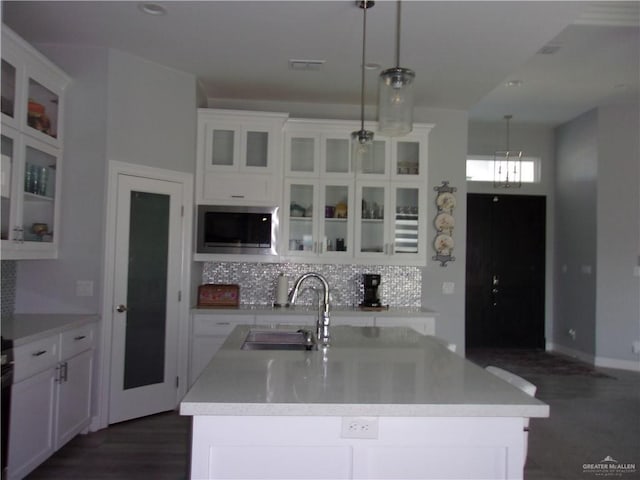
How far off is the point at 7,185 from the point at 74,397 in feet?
4.70

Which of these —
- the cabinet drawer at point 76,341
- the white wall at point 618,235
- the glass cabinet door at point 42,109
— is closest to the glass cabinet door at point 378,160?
the glass cabinet door at point 42,109

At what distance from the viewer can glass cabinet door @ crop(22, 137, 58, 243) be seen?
121 inches

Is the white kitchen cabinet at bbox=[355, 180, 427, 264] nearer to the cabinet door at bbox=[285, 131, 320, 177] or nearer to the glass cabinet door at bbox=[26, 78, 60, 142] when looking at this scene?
the cabinet door at bbox=[285, 131, 320, 177]

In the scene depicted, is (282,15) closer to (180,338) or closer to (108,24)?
(108,24)

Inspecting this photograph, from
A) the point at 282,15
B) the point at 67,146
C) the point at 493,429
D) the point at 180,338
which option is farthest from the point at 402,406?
the point at 67,146

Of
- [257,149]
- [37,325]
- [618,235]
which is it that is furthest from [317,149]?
[618,235]

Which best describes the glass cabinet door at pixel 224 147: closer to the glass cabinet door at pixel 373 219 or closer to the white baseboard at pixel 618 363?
the glass cabinet door at pixel 373 219

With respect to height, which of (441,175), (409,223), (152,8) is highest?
(152,8)

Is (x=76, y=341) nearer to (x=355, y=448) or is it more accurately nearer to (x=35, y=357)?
(x=35, y=357)

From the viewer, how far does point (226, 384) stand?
1668 mm

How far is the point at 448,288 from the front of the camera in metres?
4.81

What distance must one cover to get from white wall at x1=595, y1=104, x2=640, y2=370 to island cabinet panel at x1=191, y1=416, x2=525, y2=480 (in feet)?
17.0

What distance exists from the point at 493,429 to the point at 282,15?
2.68 m

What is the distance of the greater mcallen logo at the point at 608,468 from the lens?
295 centimetres
